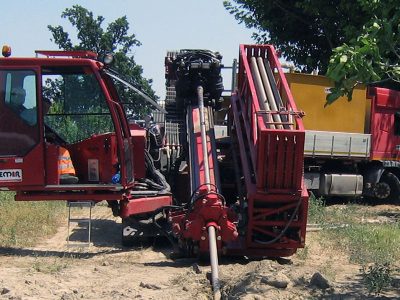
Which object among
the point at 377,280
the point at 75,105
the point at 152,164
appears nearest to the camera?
the point at 377,280

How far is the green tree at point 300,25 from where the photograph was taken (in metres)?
16.8

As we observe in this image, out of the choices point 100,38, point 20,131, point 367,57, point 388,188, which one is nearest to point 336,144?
point 388,188

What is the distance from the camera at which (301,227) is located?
27.1 feet

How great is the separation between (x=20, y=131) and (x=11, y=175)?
609 mm

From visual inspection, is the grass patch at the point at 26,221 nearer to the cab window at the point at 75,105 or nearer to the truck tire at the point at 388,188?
the cab window at the point at 75,105

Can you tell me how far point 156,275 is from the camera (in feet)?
24.3

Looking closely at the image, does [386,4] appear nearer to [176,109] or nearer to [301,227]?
[301,227]

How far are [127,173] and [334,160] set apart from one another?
8855 millimetres

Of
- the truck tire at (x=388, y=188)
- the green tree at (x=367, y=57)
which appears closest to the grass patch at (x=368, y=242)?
the green tree at (x=367, y=57)

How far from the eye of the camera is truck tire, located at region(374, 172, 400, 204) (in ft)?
56.0

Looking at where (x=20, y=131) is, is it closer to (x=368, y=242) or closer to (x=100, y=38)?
(x=368, y=242)

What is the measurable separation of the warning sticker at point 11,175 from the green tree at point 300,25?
10687 mm

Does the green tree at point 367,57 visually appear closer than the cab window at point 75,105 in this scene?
Yes

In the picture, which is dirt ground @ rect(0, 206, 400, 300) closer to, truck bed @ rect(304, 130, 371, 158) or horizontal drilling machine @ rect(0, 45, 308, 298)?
horizontal drilling machine @ rect(0, 45, 308, 298)
